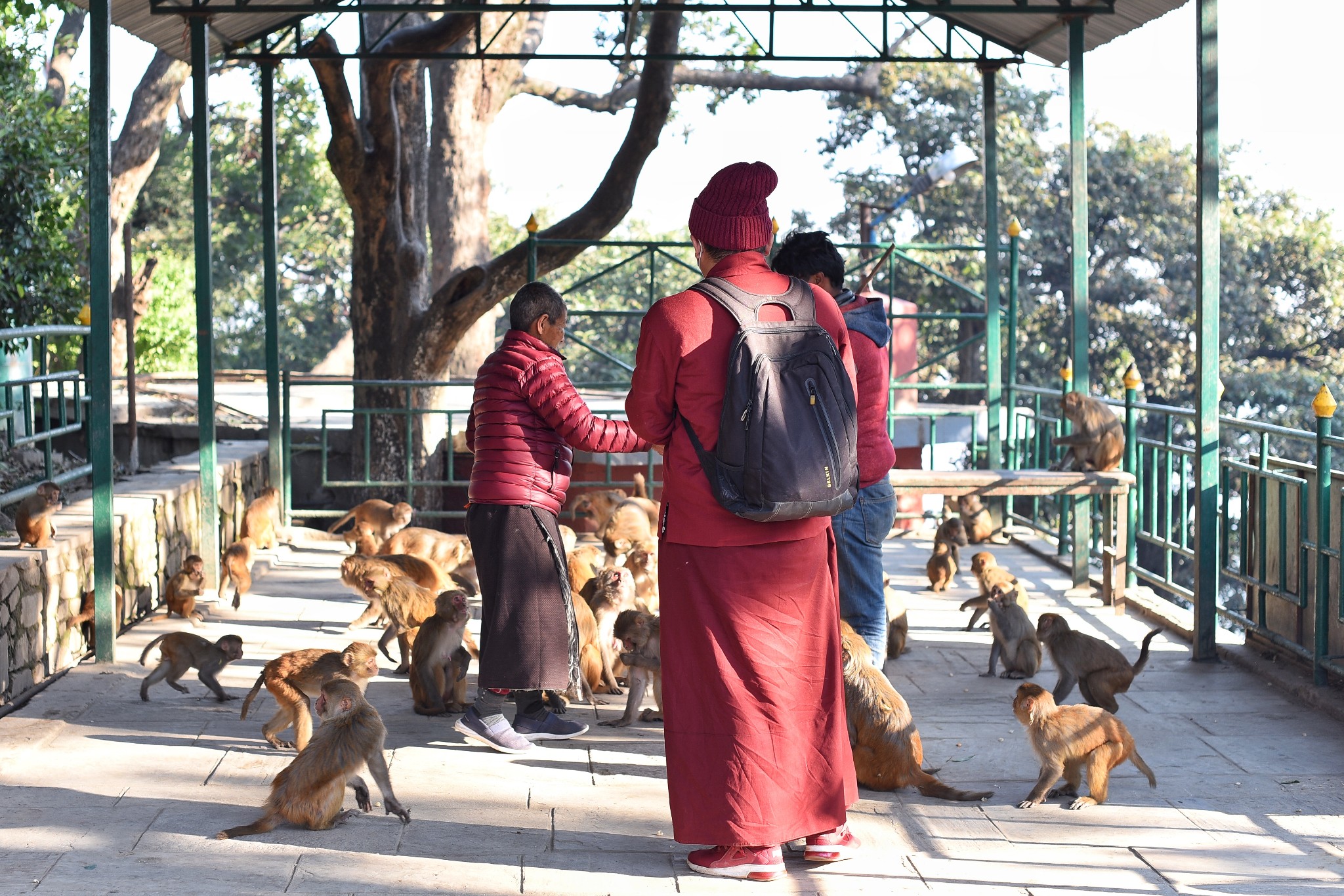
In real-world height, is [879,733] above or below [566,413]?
below

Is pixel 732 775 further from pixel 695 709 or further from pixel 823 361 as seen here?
pixel 823 361

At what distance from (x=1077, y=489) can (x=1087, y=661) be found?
277 centimetres

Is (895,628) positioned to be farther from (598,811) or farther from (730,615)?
(730,615)

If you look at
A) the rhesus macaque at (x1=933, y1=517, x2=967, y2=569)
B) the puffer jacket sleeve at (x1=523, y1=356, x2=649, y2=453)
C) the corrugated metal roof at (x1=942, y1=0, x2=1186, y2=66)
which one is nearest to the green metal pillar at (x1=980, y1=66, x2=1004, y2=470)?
the corrugated metal roof at (x1=942, y1=0, x2=1186, y2=66)

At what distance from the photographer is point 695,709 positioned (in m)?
4.01

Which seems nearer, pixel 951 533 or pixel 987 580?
pixel 987 580

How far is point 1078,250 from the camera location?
9156mm

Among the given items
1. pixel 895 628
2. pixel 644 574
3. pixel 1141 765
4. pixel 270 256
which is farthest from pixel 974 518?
pixel 1141 765

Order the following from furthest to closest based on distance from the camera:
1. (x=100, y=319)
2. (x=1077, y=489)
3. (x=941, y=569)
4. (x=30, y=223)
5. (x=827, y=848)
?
(x=30, y=223)
(x=941, y=569)
(x=1077, y=489)
(x=100, y=319)
(x=827, y=848)

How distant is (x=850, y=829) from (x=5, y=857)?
264cm

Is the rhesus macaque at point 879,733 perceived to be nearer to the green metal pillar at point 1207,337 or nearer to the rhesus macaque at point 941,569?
the green metal pillar at point 1207,337

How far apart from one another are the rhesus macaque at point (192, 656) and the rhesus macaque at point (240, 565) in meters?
2.10

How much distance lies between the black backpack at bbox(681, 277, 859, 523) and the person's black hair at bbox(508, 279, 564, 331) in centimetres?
123

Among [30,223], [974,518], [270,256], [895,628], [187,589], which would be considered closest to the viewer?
[895,628]
